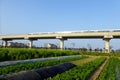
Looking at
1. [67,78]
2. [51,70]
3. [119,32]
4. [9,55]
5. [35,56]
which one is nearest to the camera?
[67,78]

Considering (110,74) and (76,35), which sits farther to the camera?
(76,35)

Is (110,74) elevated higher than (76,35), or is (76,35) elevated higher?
(76,35)

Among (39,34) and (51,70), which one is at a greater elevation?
(39,34)

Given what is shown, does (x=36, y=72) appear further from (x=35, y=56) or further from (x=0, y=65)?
(x=35, y=56)

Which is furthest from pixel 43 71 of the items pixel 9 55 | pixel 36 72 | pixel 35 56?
pixel 35 56

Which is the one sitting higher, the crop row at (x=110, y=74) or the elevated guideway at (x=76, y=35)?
the elevated guideway at (x=76, y=35)

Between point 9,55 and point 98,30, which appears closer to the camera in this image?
point 9,55

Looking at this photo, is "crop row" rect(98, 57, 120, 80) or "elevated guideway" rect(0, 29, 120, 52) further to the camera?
"elevated guideway" rect(0, 29, 120, 52)

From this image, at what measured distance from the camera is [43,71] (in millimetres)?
13891

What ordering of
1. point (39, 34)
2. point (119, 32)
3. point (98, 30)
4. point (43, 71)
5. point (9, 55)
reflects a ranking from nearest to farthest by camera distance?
1. point (43, 71)
2. point (9, 55)
3. point (119, 32)
4. point (98, 30)
5. point (39, 34)

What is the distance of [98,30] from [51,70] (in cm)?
4078

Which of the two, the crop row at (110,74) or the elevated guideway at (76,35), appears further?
the elevated guideway at (76,35)

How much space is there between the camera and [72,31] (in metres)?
58.5

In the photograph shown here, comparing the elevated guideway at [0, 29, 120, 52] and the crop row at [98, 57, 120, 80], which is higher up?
the elevated guideway at [0, 29, 120, 52]
